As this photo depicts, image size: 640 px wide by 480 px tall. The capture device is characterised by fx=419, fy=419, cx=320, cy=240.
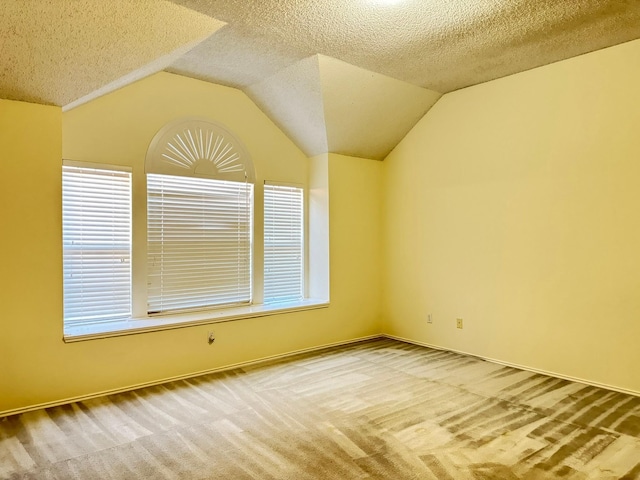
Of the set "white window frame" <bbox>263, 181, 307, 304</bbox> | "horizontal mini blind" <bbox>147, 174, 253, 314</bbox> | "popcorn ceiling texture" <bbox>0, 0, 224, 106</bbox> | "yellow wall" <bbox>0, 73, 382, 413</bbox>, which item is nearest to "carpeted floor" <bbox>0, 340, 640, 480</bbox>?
"yellow wall" <bbox>0, 73, 382, 413</bbox>

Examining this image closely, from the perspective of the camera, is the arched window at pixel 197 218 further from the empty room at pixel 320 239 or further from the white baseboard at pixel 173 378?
the white baseboard at pixel 173 378

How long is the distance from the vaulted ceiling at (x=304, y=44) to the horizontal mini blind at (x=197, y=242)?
1.08 metres

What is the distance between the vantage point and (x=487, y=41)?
11.3 ft

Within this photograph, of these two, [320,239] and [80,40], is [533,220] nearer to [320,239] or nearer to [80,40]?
[320,239]

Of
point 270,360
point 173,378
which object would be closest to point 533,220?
point 270,360

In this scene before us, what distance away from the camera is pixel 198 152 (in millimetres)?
4297

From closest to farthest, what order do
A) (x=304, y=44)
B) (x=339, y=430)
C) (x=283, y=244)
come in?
(x=339, y=430), (x=304, y=44), (x=283, y=244)

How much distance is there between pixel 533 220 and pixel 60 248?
4.14 meters

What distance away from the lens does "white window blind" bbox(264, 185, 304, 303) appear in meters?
4.89

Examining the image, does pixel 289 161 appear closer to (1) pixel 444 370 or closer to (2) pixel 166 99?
(2) pixel 166 99

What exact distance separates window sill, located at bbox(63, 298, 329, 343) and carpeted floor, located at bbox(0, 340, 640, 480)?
0.51 m

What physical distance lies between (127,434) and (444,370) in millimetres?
2784

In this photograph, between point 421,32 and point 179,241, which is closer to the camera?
point 421,32

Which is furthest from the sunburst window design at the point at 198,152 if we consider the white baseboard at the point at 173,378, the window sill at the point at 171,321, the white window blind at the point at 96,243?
the white baseboard at the point at 173,378
